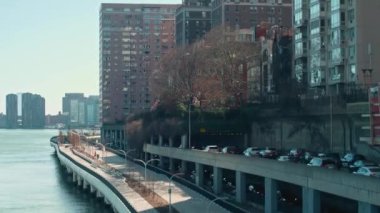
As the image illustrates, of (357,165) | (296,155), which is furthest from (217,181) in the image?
(357,165)

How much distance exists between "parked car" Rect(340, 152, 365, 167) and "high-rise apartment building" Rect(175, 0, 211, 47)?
115 metres

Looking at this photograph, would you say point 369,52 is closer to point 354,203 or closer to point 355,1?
point 355,1

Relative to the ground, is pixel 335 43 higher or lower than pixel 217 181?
higher

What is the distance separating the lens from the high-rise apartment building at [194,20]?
564ft

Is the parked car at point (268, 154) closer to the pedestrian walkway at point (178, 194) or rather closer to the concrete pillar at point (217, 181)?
the concrete pillar at point (217, 181)

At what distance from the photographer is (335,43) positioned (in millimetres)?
81188

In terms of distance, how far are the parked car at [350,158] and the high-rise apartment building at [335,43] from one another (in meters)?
18.2

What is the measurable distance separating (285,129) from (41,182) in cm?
4143

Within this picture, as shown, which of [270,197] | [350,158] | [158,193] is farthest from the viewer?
[158,193]

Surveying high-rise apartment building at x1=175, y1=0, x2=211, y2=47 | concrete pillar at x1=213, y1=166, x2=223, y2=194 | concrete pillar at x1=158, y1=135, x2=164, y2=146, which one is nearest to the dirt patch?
concrete pillar at x1=213, y1=166, x2=223, y2=194

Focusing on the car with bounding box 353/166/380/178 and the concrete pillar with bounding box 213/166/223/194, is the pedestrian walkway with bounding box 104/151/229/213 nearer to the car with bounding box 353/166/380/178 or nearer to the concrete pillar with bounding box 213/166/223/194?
the concrete pillar with bounding box 213/166/223/194

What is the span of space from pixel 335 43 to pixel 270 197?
3927cm

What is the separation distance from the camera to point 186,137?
94125 millimetres

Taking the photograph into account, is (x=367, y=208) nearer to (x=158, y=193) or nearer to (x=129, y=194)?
(x=158, y=193)
